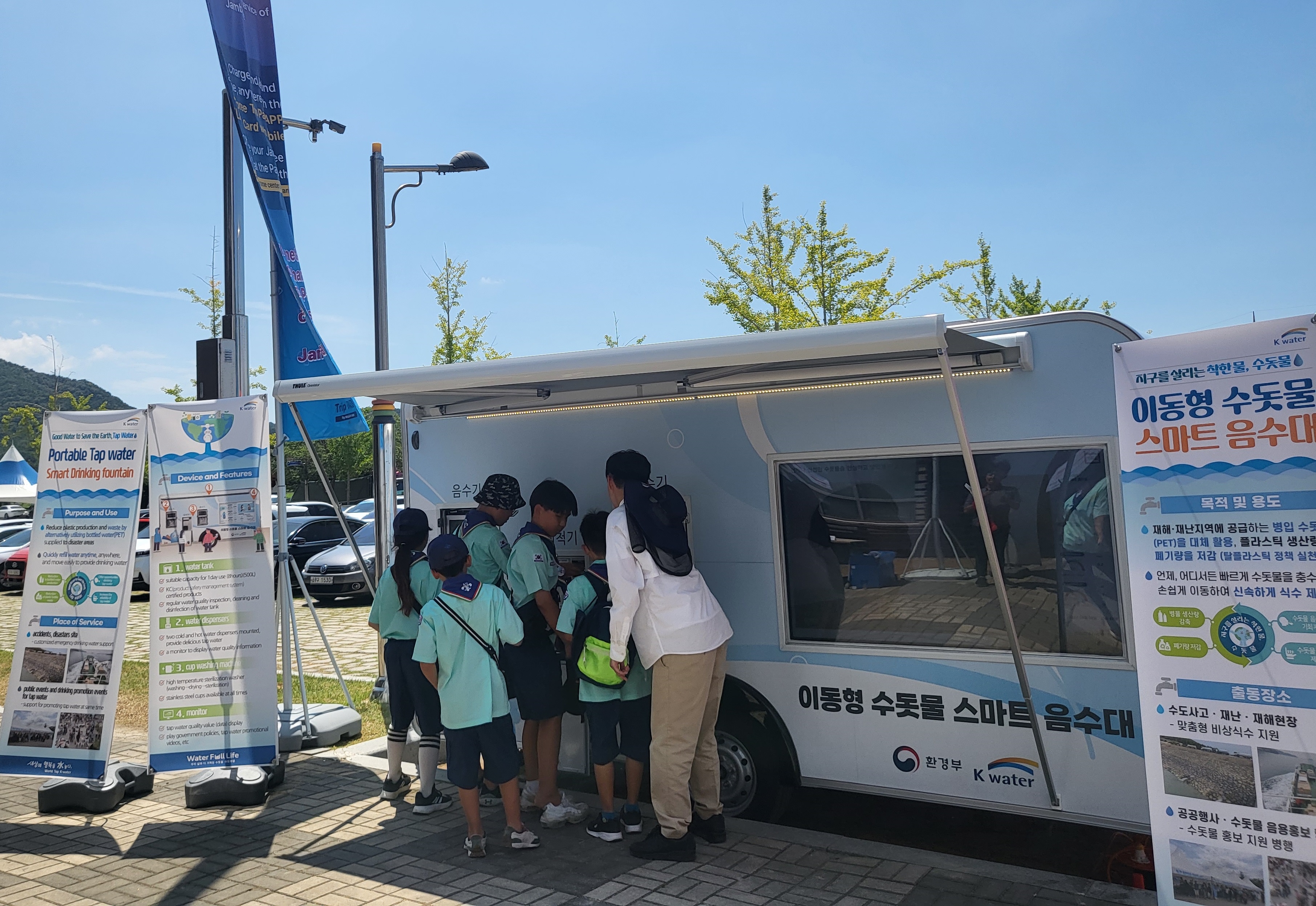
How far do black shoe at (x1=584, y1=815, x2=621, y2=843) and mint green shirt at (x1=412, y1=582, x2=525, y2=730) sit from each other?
0.82 metres

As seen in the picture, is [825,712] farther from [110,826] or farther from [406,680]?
[110,826]

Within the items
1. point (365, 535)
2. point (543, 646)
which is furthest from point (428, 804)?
point (365, 535)

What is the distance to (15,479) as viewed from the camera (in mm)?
26016

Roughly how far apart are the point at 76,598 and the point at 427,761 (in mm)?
2399

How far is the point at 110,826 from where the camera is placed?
5.64m

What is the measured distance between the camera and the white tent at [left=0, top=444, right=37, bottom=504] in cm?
2469

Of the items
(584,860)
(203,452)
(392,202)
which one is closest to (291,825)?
Answer: (584,860)

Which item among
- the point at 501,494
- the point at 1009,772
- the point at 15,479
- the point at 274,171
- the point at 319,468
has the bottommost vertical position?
the point at 1009,772

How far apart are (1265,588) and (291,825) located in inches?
195

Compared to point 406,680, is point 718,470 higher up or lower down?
higher up

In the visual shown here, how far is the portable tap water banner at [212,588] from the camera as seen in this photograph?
5844 millimetres

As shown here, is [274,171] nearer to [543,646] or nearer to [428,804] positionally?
[543,646]

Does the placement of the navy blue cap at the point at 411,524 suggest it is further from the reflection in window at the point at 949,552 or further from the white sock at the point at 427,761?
the reflection in window at the point at 949,552

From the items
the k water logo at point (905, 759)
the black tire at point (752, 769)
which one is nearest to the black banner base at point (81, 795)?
the black tire at point (752, 769)
